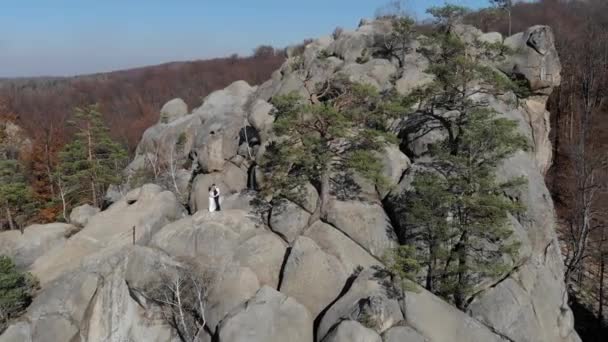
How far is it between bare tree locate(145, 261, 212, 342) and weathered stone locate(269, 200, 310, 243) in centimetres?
363

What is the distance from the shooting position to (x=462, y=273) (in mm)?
16078

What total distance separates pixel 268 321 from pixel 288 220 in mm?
4984

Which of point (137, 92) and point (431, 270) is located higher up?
point (137, 92)

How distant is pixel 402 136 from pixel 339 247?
7181mm

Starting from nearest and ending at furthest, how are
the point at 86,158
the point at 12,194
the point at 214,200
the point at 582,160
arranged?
the point at 214,200 → the point at 12,194 → the point at 582,160 → the point at 86,158

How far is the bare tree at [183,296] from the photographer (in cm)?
1655

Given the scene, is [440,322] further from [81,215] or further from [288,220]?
[81,215]

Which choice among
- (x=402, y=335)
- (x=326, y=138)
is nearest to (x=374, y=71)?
(x=326, y=138)

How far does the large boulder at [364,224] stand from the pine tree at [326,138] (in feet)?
3.07

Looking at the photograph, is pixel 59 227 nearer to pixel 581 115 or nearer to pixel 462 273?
pixel 462 273

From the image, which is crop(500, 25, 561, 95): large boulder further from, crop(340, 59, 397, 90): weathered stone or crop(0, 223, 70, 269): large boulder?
crop(0, 223, 70, 269): large boulder

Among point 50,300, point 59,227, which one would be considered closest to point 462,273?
point 50,300

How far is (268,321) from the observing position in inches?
588

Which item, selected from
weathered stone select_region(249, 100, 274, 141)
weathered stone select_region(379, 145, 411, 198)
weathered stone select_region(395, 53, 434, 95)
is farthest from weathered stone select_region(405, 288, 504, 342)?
weathered stone select_region(249, 100, 274, 141)
